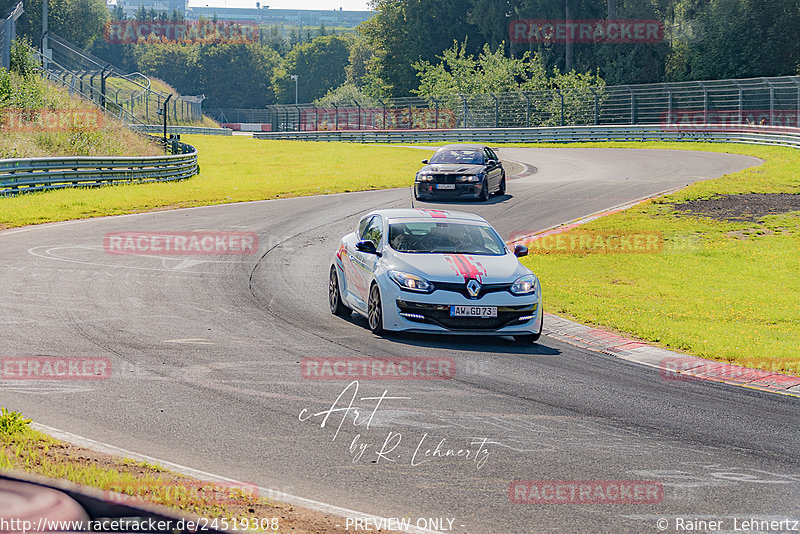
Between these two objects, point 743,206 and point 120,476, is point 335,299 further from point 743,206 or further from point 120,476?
point 743,206

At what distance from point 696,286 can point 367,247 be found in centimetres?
656

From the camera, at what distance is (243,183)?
33.9 m

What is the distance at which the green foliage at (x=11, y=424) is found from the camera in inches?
261

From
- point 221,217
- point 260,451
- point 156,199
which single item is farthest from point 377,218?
point 156,199

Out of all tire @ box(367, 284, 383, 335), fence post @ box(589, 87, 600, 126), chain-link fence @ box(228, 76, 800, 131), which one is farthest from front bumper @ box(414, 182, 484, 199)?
fence post @ box(589, 87, 600, 126)

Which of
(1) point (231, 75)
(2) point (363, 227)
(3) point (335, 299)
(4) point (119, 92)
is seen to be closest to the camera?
(3) point (335, 299)

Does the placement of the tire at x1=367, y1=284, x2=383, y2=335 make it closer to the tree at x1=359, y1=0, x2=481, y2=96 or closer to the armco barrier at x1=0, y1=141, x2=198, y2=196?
the armco barrier at x1=0, y1=141, x2=198, y2=196

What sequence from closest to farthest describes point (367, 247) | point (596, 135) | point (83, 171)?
point (367, 247), point (83, 171), point (596, 135)

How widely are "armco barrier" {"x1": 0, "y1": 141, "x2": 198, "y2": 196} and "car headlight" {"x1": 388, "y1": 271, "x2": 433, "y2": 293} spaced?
1714 centimetres

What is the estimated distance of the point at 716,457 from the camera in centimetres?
688

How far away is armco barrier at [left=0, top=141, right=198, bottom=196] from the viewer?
25.2 meters

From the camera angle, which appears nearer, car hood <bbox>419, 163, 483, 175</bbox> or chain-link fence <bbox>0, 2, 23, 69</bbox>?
car hood <bbox>419, 163, 483, 175</bbox>

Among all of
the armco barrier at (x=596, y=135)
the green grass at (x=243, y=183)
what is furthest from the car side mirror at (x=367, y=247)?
the armco barrier at (x=596, y=135)

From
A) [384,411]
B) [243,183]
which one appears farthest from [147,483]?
[243,183]
